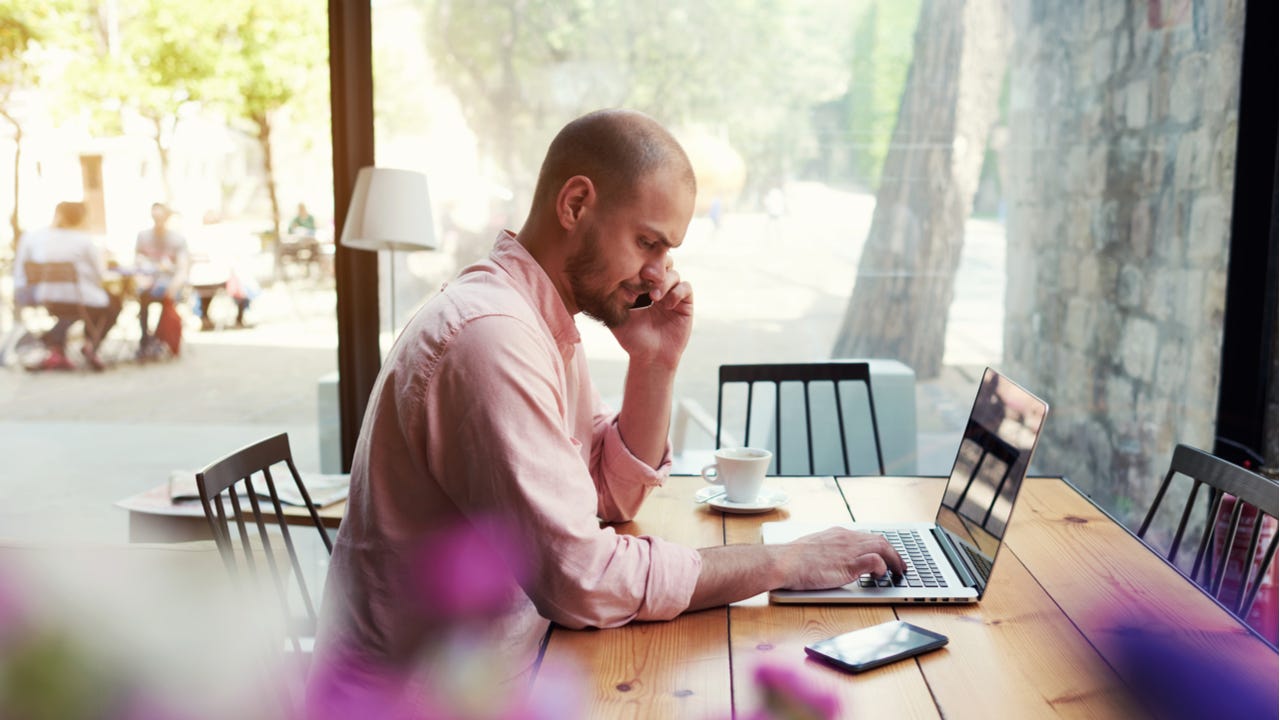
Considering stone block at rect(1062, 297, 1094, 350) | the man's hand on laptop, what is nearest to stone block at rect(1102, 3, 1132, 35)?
stone block at rect(1062, 297, 1094, 350)

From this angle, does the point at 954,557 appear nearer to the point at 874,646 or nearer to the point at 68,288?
the point at 874,646

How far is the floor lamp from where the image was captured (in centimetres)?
308

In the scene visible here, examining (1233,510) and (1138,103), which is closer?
(1233,510)

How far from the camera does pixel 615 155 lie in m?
1.42

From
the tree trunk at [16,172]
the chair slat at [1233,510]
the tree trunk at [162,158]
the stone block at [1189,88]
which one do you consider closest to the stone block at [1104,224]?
the stone block at [1189,88]

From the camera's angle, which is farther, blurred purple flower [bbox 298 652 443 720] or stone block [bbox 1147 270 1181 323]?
stone block [bbox 1147 270 1181 323]

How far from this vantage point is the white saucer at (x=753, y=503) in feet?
5.96

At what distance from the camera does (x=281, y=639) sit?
233 centimetres

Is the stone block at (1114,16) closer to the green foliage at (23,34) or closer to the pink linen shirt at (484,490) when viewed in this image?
the pink linen shirt at (484,490)

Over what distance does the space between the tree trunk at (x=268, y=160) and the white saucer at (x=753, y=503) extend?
82.6 inches

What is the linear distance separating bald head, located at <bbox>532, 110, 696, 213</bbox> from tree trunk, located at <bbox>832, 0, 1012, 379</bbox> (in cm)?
221

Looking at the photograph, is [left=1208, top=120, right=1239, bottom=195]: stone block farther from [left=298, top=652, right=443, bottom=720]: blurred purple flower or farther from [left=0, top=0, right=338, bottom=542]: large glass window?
[left=298, top=652, right=443, bottom=720]: blurred purple flower

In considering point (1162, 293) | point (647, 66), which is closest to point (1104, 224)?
point (1162, 293)

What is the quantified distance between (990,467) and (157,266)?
2776 millimetres
